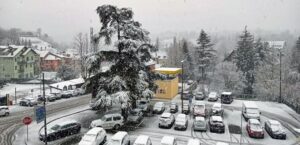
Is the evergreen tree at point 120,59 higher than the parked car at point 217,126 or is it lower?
higher

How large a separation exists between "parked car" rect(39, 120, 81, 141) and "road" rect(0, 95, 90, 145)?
3.62 meters

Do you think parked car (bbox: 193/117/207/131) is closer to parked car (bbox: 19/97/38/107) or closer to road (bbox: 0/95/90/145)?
road (bbox: 0/95/90/145)

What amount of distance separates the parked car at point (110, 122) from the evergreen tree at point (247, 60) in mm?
38382

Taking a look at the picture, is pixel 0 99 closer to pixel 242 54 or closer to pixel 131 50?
pixel 131 50

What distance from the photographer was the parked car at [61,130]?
28734 mm

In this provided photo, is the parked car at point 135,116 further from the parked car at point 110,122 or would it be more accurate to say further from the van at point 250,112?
the van at point 250,112

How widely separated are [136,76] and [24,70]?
54341 millimetres

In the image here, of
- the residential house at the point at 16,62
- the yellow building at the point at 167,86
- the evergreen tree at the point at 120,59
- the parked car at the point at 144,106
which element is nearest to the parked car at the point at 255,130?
the evergreen tree at the point at 120,59

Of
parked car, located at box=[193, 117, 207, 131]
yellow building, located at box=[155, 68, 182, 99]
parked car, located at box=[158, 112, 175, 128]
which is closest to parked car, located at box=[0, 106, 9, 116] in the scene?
parked car, located at box=[158, 112, 175, 128]

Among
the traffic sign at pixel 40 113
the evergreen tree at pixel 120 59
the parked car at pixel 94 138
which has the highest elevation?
the evergreen tree at pixel 120 59

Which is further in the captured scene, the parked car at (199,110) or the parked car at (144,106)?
the parked car at (144,106)

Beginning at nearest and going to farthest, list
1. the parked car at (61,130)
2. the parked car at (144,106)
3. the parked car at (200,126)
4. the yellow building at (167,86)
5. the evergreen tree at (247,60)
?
the parked car at (61,130) → the parked car at (200,126) → the parked car at (144,106) → the yellow building at (167,86) → the evergreen tree at (247,60)

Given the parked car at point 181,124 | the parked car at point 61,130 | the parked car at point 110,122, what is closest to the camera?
the parked car at point 61,130

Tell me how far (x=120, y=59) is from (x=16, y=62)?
2031 inches
